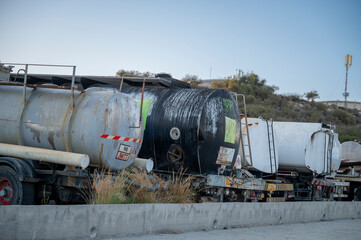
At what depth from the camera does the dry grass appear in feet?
27.4

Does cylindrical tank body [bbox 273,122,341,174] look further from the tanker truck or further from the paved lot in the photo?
the tanker truck

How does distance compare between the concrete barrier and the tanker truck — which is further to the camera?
the tanker truck

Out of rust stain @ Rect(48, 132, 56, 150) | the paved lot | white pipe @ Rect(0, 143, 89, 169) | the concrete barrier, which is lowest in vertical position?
the paved lot

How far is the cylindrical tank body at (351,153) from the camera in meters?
22.3

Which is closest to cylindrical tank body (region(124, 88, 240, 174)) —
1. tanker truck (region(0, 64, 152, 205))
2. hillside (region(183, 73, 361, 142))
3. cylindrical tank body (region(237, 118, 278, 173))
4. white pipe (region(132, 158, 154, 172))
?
white pipe (region(132, 158, 154, 172))

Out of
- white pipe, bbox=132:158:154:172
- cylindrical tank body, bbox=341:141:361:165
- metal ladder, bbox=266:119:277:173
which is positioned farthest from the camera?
cylindrical tank body, bbox=341:141:361:165

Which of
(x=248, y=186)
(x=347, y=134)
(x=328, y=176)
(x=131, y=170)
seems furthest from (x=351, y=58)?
(x=131, y=170)

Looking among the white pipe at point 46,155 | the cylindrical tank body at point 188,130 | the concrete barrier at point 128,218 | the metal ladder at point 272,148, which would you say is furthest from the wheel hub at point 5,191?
the metal ladder at point 272,148

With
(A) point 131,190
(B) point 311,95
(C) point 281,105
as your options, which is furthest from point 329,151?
(B) point 311,95

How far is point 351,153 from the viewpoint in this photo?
22.5 metres

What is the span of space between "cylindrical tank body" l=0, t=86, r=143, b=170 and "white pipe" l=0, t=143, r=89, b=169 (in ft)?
1.67

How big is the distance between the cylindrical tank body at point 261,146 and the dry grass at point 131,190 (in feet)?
16.4

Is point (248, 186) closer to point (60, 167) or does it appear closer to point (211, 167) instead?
point (211, 167)

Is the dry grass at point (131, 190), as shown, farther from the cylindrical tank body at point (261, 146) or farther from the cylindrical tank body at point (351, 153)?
the cylindrical tank body at point (351, 153)
